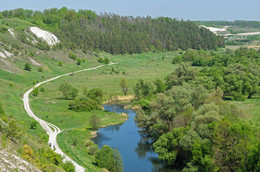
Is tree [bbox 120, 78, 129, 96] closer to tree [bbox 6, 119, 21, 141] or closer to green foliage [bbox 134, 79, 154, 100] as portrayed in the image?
green foliage [bbox 134, 79, 154, 100]

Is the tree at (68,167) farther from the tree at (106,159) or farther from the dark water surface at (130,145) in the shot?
the dark water surface at (130,145)

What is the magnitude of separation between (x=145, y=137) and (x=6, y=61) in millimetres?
69127

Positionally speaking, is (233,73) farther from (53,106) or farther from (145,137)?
(53,106)

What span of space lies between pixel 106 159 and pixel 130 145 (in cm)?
1560

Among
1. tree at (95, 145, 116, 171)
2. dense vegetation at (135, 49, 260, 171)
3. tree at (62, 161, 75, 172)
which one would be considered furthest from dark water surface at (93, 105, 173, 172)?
tree at (62, 161, 75, 172)

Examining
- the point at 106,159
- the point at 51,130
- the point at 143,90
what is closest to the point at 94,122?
the point at 51,130

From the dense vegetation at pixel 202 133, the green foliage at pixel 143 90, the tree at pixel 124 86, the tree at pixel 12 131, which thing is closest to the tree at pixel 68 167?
the tree at pixel 12 131

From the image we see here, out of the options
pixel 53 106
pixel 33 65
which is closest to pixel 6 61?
pixel 33 65

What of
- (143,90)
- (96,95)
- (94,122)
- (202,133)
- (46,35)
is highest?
(46,35)

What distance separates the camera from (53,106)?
94.2 m

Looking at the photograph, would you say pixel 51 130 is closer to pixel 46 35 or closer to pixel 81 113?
pixel 81 113

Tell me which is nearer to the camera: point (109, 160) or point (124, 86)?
point (109, 160)

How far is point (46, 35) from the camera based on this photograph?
185 metres

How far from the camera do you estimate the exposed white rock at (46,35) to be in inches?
7040
